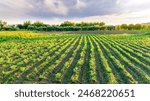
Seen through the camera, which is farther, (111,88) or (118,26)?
(118,26)

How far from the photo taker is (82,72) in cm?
1068

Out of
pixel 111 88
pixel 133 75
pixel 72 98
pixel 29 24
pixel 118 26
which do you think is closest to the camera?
pixel 72 98

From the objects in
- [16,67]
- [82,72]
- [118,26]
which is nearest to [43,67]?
[16,67]

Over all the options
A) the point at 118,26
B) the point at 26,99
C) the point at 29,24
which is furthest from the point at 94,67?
the point at 29,24

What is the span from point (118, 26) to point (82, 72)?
2815 inches

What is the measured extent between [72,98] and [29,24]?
8517 centimetres

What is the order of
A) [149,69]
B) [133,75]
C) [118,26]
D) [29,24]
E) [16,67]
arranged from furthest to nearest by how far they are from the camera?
[29,24] → [118,26] → [16,67] → [149,69] → [133,75]

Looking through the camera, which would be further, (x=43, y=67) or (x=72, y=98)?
(x=43, y=67)

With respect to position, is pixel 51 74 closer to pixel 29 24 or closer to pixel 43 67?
pixel 43 67

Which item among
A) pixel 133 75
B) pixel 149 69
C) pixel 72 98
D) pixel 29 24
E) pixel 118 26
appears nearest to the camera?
pixel 72 98

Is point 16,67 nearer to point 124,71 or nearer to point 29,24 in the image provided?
point 124,71

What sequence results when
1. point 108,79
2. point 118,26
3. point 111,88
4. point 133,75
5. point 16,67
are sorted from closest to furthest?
point 111,88 → point 108,79 → point 133,75 → point 16,67 → point 118,26

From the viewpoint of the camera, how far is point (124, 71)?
422 inches

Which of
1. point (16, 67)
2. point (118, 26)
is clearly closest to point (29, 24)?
point (118, 26)
